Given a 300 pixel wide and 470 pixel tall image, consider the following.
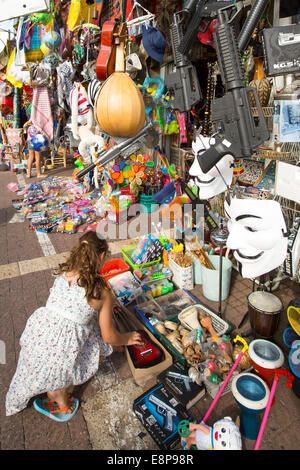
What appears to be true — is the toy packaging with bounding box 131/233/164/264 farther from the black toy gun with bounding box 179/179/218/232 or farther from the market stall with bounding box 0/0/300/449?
the black toy gun with bounding box 179/179/218/232

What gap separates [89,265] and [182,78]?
173 centimetres

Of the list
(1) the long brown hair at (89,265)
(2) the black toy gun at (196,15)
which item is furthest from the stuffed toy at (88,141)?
(1) the long brown hair at (89,265)

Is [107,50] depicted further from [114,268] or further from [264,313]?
[264,313]

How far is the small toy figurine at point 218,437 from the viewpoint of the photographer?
1.55 metres

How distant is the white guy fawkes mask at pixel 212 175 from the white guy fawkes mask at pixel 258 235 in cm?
65

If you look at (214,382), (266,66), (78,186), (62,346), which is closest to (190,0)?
(266,66)

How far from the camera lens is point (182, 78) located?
2.28 m

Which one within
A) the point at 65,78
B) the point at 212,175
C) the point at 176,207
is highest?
the point at 65,78

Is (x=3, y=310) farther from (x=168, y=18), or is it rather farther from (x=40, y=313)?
(x=168, y=18)

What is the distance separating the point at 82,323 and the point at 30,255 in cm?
294

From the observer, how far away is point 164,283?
3.53 metres

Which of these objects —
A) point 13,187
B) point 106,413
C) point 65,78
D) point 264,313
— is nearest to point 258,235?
point 264,313

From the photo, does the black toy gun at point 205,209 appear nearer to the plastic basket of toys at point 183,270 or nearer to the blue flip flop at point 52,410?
the plastic basket of toys at point 183,270

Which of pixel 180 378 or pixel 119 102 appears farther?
pixel 119 102
